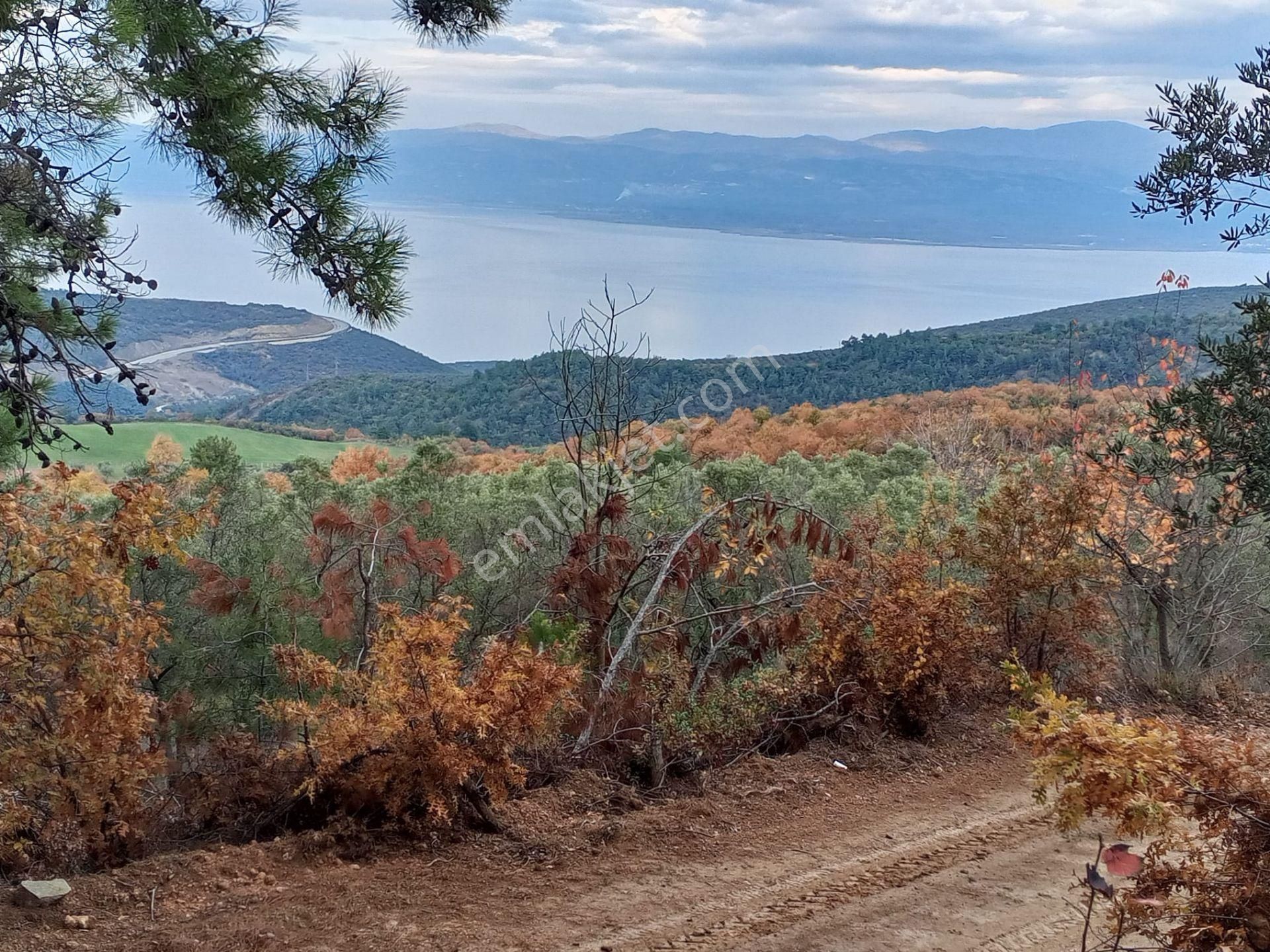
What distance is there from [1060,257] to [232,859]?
190 feet

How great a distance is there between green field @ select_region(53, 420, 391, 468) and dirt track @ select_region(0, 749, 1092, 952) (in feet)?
72.0

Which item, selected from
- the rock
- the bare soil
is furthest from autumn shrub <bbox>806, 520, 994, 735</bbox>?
the rock

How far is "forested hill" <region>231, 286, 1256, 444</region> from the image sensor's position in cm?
3212

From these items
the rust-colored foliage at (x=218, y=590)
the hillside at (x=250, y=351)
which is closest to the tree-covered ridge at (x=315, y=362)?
the hillside at (x=250, y=351)

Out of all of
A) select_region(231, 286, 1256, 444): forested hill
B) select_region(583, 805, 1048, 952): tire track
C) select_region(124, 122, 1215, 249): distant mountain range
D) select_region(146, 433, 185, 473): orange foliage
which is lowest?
select_region(583, 805, 1048, 952): tire track

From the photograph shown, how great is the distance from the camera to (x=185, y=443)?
98.1 ft

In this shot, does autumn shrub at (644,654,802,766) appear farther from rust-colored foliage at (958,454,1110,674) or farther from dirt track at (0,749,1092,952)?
rust-colored foliage at (958,454,1110,674)

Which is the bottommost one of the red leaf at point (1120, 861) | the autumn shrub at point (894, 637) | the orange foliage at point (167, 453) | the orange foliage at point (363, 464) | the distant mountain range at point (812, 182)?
the autumn shrub at point (894, 637)

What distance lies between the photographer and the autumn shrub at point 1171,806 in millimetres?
3225

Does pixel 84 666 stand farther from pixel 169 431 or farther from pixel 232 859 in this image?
pixel 169 431

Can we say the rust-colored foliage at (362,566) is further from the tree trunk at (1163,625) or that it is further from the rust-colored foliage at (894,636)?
the tree trunk at (1163,625)

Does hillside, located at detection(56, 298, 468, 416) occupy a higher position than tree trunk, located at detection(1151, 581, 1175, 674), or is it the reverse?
hillside, located at detection(56, 298, 468, 416)

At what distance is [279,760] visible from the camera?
5.35 metres

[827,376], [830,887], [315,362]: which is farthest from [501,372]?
[830,887]
